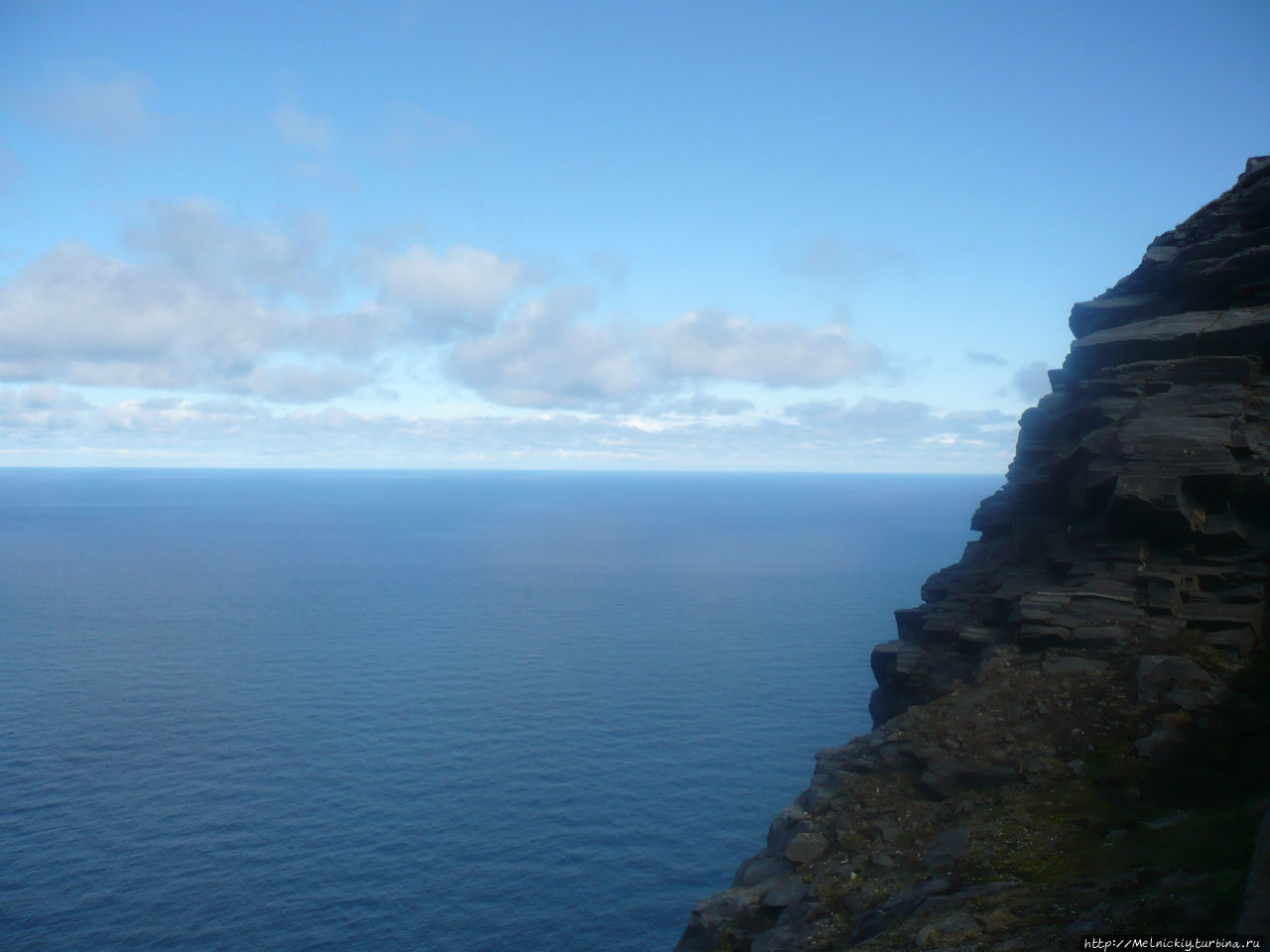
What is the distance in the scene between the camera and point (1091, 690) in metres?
30.4

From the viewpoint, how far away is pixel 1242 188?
148 ft

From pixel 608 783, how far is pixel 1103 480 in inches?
1882

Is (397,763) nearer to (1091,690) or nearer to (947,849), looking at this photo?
(947,849)

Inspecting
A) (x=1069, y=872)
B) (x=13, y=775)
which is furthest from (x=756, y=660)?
(x=1069, y=872)

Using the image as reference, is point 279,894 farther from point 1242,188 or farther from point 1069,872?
point 1242,188

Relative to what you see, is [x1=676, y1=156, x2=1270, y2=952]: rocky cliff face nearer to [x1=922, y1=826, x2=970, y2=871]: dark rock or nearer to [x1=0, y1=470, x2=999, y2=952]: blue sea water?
[x1=922, y1=826, x2=970, y2=871]: dark rock

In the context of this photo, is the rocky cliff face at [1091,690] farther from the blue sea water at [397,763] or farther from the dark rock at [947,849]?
the blue sea water at [397,763]

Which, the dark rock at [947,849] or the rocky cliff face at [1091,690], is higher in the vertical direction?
the rocky cliff face at [1091,690]

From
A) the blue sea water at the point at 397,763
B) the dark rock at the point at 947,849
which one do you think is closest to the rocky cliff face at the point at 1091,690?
the dark rock at the point at 947,849

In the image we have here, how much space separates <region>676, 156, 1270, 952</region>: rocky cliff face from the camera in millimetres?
22203

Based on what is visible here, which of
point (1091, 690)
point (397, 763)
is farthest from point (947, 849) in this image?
point (397, 763)

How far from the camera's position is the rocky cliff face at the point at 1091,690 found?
22203mm

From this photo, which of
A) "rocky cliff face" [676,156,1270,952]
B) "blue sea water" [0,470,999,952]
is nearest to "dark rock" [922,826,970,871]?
"rocky cliff face" [676,156,1270,952]

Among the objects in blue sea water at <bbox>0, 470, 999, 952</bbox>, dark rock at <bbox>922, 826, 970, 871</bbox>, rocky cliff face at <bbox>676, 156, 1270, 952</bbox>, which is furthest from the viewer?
blue sea water at <bbox>0, 470, 999, 952</bbox>
